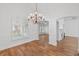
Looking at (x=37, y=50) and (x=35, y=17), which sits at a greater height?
(x=35, y=17)

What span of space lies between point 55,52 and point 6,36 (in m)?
0.77

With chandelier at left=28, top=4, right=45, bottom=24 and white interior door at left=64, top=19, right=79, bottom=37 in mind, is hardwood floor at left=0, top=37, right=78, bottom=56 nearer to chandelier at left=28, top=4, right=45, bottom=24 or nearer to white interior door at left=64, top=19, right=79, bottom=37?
white interior door at left=64, top=19, right=79, bottom=37

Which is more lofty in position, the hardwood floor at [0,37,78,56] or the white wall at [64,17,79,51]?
the white wall at [64,17,79,51]

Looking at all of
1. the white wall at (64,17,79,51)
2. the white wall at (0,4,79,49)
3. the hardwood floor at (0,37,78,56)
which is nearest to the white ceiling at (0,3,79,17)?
the white wall at (0,4,79,49)

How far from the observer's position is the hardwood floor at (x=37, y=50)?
1551mm

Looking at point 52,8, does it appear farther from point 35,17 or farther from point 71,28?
point 71,28

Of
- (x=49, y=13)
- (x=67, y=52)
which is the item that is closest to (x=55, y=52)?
(x=67, y=52)

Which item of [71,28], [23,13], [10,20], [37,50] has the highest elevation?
[23,13]

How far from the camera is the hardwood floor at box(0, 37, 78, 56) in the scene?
1.55 metres

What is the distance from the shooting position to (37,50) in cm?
159

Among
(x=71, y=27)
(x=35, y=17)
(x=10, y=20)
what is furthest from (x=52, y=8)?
(x=10, y=20)

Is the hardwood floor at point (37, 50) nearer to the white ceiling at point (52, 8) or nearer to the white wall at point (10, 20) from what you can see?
the white wall at point (10, 20)

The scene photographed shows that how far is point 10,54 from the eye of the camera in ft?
5.23

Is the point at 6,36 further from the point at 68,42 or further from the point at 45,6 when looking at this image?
the point at 68,42
